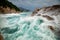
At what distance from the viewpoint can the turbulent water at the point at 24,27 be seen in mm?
2342

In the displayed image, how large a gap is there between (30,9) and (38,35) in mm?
484

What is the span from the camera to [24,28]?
2410 mm

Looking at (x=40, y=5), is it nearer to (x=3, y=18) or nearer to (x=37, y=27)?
(x=37, y=27)

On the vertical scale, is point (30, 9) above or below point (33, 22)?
above

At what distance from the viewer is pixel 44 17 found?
95.7 inches

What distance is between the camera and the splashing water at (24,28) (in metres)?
2.34

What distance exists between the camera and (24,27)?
2410mm

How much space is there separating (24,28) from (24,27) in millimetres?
17

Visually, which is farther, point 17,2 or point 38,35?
point 17,2

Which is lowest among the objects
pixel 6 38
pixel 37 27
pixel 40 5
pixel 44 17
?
pixel 6 38

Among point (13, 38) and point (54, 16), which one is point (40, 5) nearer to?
point (54, 16)

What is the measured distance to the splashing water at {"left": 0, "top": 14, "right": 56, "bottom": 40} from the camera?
2342 millimetres

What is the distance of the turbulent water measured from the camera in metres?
2.34

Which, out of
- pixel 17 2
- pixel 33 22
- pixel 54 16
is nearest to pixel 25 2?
pixel 17 2
